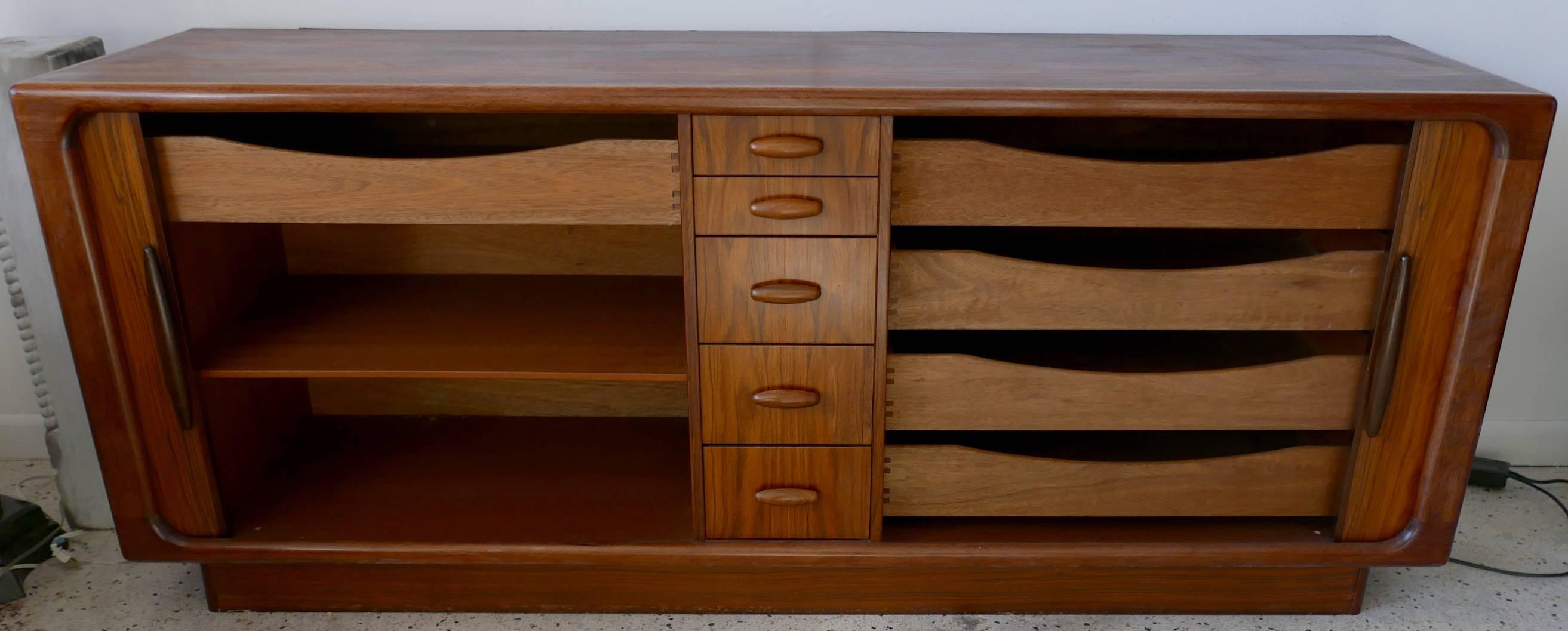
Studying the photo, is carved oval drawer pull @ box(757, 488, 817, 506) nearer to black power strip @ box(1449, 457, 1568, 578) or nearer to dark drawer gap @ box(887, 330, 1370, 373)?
dark drawer gap @ box(887, 330, 1370, 373)

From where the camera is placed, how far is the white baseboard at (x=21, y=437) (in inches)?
73.0

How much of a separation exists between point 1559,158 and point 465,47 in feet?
5.08

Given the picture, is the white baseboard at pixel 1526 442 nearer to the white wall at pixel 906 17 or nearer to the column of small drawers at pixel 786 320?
the white wall at pixel 906 17

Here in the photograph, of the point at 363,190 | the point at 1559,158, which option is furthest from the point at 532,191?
the point at 1559,158

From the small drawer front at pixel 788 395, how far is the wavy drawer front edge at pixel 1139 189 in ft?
0.60

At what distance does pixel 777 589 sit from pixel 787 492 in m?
0.17

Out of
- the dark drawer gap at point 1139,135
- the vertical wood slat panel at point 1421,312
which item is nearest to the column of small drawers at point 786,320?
the dark drawer gap at point 1139,135

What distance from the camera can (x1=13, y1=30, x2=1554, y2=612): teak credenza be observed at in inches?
46.8

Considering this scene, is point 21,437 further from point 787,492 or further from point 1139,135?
point 1139,135

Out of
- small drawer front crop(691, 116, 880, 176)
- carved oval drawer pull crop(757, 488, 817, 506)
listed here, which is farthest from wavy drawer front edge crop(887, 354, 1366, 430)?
small drawer front crop(691, 116, 880, 176)

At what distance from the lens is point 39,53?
4.56ft

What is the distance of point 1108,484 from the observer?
1.38m

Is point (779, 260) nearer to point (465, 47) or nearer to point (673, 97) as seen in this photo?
point (673, 97)

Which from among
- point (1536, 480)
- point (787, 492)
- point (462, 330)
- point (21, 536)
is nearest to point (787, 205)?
point (787, 492)
